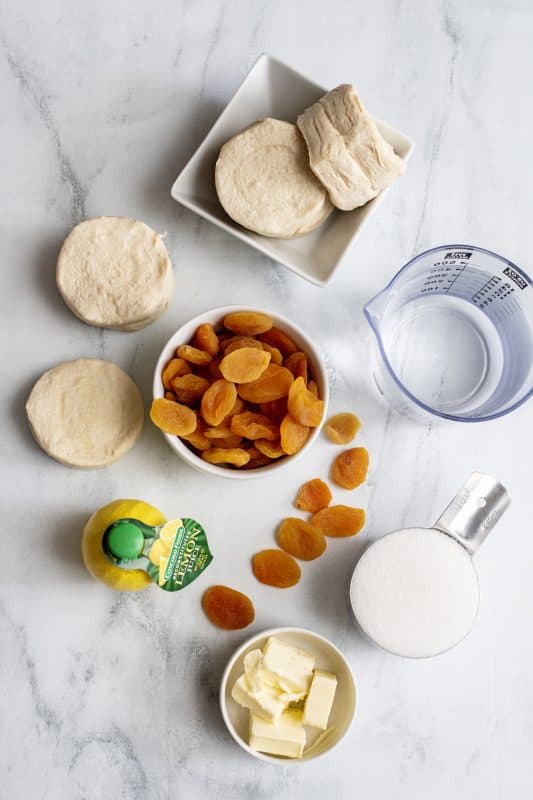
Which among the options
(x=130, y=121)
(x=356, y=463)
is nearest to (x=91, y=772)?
(x=356, y=463)

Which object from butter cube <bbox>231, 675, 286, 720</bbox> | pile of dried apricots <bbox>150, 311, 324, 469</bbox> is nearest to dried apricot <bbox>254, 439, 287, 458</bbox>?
pile of dried apricots <bbox>150, 311, 324, 469</bbox>

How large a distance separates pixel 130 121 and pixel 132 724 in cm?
94

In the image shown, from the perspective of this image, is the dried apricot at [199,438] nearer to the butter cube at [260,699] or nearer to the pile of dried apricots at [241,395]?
the pile of dried apricots at [241,395]

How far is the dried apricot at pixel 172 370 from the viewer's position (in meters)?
1.14

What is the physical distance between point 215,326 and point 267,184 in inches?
8.8

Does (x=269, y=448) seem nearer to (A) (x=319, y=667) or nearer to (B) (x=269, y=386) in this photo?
(B) (x=269, y=386)

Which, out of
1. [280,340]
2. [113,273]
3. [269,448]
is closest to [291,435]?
[269,448]

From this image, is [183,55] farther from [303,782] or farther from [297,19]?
[303,782]

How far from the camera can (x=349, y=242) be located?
46.5 inches

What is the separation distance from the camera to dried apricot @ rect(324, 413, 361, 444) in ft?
4.09

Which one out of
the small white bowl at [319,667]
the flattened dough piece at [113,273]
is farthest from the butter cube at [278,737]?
the flattened dough piece at [113,273]

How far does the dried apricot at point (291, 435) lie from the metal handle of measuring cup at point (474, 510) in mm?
254

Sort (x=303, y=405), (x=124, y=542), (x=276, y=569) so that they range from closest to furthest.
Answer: (x=124, y=542) → (x=303, y=405) → (x=276, y=569)

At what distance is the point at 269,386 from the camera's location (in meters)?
1.14
